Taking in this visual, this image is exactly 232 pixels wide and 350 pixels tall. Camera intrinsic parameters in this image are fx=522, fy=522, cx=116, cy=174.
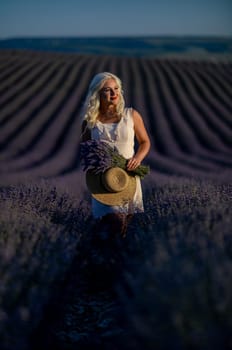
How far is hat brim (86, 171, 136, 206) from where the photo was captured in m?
3.03

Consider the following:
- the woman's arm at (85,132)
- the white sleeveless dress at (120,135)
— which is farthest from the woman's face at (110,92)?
the woman's arm at (85,132)

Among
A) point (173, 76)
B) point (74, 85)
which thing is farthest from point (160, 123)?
point (173, 76)

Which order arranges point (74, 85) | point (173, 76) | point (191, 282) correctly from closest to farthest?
1. point (191, 282)
2. point (74, 85)
3. point (173, 76)

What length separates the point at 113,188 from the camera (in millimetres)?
2969

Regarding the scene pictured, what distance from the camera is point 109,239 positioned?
9.94 feet

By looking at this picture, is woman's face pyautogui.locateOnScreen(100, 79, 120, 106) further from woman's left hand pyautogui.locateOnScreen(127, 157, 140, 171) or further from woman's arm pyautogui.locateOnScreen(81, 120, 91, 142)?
woman's left hand pyautogui.locateOnScreen(127, 157, 140, 171)

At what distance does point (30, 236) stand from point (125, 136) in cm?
87

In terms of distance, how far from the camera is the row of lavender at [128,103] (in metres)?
9.16

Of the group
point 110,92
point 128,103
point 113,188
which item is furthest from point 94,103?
point 128,103

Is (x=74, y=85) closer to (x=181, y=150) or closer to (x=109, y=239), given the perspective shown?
(x=181, y=150)

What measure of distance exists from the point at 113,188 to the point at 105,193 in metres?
0.09

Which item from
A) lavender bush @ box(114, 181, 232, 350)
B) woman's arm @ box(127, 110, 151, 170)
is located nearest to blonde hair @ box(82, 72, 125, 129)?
woman's arm @ box(127, 110, 151, 170)

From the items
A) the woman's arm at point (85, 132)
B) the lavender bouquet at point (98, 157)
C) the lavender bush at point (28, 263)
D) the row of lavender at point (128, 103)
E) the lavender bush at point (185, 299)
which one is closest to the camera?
the lavender bush at point (185, 299)

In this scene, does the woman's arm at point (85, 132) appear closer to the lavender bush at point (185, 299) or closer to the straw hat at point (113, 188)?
the straw hat at point (113, 188)
